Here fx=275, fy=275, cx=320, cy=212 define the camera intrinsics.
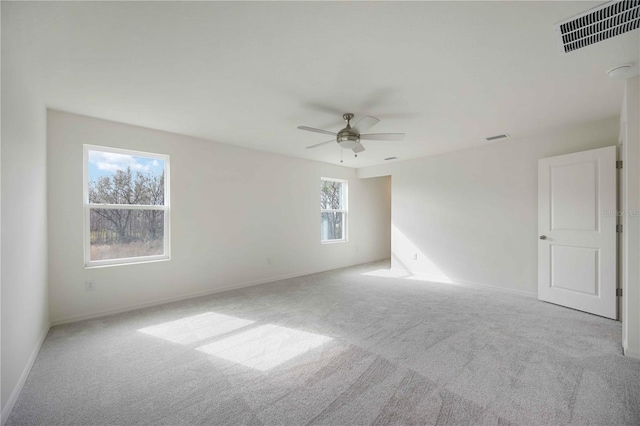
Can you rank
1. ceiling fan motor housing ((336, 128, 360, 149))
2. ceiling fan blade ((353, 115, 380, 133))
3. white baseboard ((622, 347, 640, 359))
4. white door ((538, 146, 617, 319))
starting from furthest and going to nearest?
white door ((538, 146, 617, 319)), ceiling fan motor housing ((336, 128, 360, 149)), ceiling fan blade ((353, 115, 380, 133)), white baseboard ((622, 347, 640, 359))

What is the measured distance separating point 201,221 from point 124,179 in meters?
1.14

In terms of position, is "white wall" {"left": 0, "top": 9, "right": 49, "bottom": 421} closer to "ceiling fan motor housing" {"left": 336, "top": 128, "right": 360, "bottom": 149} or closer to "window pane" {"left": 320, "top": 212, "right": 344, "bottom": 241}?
"ceiling fan motor housing" {"left": 336, "top": 128, "right": 360, "bottom": 149}

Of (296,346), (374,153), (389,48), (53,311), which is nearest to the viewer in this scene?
(389,48)

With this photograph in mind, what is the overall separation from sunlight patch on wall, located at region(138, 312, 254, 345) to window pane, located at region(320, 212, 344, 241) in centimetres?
327

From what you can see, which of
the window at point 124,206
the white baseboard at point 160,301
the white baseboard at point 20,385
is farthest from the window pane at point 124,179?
the white baseboard at point 20,385

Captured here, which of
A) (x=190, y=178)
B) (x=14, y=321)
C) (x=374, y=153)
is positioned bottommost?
(x=14, y=321)

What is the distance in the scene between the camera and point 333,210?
654 cm

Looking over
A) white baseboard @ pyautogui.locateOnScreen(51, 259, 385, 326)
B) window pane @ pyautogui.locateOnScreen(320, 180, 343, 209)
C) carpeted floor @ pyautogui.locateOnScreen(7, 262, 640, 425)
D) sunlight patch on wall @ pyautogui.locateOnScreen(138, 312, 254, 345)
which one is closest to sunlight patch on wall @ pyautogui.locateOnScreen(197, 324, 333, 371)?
carpeted floor @ pyautogui.locateOnScreen(7, 262, 640, 425)

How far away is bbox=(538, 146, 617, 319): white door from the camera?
3.30 meters

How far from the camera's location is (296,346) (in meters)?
2.58

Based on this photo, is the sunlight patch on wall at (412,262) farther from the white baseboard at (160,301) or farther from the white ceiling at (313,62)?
the white ceiling at (313,62)

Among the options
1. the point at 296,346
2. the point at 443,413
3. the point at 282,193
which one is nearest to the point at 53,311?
the point at 296,346

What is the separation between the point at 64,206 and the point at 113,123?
1.17 meters

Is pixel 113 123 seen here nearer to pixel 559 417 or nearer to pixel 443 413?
pixel 443 413
